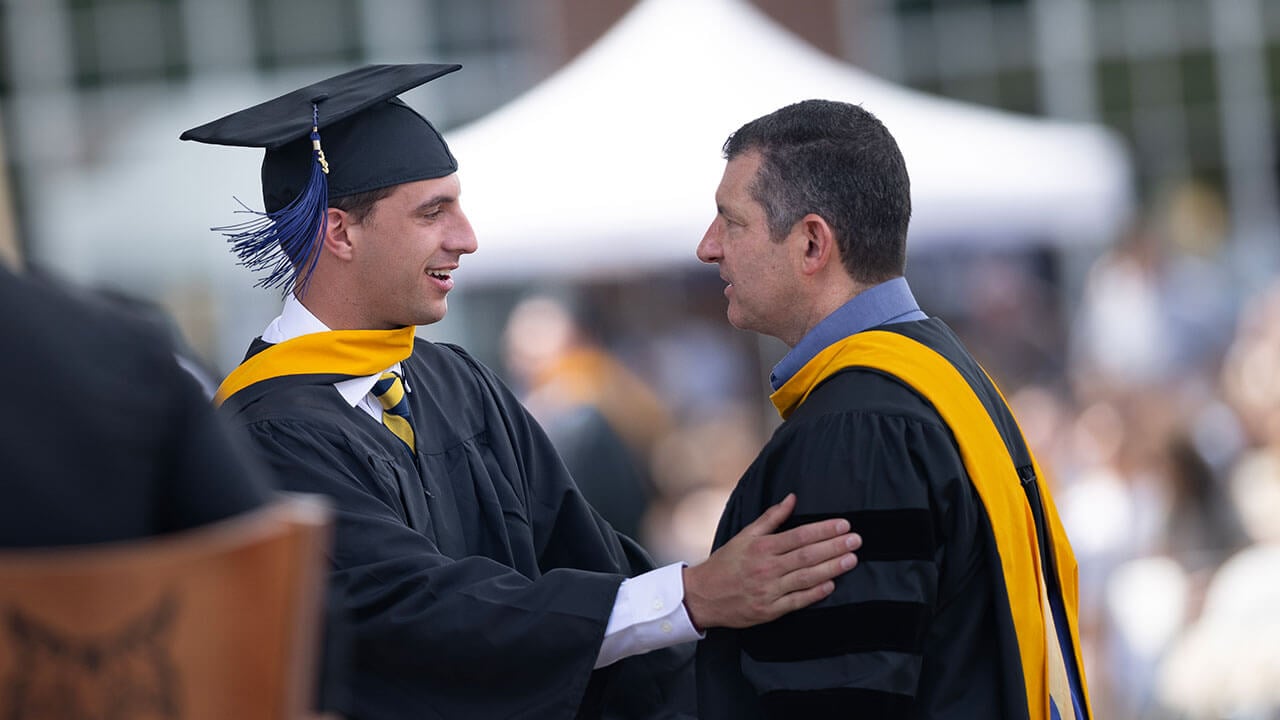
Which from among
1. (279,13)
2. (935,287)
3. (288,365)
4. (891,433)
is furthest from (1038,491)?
(279,13)

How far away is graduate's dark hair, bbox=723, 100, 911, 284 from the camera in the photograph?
2.84 metres

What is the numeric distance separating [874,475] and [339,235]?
135cm

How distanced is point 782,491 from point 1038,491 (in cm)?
57

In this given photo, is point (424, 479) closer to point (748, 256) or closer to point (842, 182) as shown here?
point (748, 256)

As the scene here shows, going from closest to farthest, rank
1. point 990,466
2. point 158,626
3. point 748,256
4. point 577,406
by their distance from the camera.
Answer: point 158,626
point 990,466
point 748,256
point 577,406

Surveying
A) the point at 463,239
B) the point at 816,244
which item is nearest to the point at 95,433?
the point at 816,244

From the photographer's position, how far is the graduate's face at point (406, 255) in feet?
10.8

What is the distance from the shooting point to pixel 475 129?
7.91 m

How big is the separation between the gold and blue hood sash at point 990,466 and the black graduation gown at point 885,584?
22 millimetres

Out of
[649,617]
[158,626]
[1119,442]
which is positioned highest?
[158,626]

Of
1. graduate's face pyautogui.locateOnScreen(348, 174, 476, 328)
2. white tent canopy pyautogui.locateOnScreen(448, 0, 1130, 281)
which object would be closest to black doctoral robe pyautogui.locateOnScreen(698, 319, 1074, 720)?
graduate's face pyautogui.locateOnScreen(348, 174, 476, 328)

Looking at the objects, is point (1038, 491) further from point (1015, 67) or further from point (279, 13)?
point (279, 13)

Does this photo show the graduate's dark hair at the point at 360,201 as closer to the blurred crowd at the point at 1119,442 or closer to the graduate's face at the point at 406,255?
the graduate's face at the point at 406,255

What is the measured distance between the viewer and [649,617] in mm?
2867
